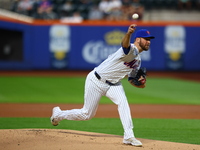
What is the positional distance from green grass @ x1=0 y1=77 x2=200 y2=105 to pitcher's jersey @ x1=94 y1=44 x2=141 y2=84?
5.99m

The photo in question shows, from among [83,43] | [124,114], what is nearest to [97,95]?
[124,114]

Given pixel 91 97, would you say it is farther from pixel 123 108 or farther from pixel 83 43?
pixel 83 43

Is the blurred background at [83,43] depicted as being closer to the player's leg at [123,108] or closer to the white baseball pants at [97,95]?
the white baseball pants at [97,95]

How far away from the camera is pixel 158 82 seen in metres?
17.7

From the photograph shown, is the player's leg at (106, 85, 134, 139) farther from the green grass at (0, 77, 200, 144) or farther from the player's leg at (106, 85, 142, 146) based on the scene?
the green grass at (0, 77, 200, 144)

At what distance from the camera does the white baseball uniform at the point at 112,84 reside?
630 centimetres

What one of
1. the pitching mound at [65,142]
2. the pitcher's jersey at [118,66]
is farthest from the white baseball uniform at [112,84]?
the pitching mound at [65,142]

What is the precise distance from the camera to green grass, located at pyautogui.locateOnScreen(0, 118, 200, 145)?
292 inches

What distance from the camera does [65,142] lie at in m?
6.37

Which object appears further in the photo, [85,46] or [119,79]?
[85,46]

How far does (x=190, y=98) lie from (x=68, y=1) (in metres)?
10.5

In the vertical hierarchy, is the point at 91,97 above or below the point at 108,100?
above

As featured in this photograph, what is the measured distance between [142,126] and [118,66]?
2.56 metres

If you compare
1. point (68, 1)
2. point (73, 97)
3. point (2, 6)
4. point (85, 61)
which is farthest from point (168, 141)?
point (2, 6)
